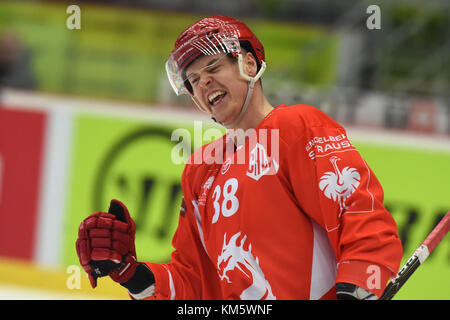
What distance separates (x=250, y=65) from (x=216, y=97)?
0.14 meters

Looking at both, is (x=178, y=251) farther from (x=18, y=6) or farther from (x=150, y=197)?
(x=18, y=6)

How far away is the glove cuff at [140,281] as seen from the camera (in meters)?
2.03

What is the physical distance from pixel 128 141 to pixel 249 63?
8.77 feet

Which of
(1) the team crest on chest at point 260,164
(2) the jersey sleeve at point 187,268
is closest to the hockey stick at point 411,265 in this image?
(1) the team crest on chest at point 260,164

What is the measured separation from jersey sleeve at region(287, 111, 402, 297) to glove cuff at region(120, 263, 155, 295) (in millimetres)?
566

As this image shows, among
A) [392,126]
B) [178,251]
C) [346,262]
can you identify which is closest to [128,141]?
[392,126]

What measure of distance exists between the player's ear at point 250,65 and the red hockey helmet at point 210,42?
17 mm

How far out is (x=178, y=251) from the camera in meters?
2.15

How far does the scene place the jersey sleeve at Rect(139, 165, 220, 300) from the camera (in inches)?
81.5
